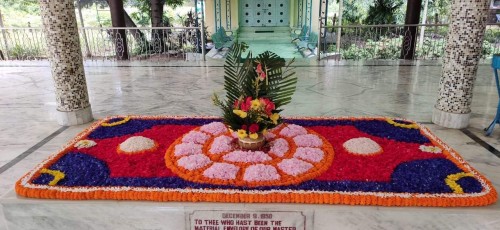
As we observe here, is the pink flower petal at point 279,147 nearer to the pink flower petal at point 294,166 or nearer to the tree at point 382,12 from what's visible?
the pink flower petal at point 294,166

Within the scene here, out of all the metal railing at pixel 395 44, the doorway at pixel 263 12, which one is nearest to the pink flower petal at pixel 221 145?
the metal railing at pixel 395 44

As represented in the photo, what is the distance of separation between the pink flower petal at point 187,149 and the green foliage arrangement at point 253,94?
415 millimetres

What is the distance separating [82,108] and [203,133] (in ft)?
5.28

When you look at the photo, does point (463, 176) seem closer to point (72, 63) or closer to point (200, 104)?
point (200, 104)

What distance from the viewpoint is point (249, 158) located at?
2906 mm

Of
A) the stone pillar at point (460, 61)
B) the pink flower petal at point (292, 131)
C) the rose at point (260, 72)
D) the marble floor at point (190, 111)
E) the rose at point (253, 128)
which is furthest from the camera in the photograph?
the stone pillar at point (460, 61)

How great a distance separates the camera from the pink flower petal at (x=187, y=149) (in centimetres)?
305

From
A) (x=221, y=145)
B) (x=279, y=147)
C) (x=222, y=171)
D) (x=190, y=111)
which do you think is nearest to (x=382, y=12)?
(x=190, y=111)

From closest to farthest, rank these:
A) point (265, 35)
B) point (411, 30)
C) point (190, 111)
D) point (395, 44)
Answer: point (190, 111)
point (411, 30)
point (395, 44)
point (265, 35)

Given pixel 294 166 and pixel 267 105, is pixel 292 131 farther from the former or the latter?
pixel 267 105

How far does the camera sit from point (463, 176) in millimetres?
2691

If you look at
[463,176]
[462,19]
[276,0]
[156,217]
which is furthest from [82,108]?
[276,0]

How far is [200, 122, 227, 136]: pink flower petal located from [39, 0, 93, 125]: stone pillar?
5.03 ft

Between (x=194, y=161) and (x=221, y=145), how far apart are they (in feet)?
1.08
